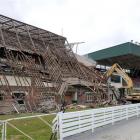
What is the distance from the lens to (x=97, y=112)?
1330cm

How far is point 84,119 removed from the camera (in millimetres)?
11938

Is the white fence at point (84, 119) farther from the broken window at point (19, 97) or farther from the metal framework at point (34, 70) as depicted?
the broken window at point (19, 97)

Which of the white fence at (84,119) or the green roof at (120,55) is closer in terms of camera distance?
the white fence at (84,119)

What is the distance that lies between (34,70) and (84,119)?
62.2ft

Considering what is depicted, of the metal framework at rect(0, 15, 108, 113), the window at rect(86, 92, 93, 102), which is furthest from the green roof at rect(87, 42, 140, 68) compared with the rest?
the window at rect(86, 92, 93, 102)

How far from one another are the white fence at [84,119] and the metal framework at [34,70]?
10.1 metres

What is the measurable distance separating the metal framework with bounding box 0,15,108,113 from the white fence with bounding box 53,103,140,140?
397 inches

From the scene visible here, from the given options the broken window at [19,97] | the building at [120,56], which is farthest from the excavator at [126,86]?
the broken window at [19,97]

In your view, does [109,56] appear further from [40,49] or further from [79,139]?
[79,139]

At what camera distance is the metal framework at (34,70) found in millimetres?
25734

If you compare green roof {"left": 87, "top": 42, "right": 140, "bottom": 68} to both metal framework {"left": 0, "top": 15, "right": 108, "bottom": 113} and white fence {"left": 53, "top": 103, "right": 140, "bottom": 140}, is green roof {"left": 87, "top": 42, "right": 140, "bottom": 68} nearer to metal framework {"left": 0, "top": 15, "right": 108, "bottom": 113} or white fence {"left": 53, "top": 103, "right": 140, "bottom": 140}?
metal framework {"left": 0, "top": 15, "right": 108, "bottom": 113}

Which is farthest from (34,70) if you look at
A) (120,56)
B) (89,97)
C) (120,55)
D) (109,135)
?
(120,56)

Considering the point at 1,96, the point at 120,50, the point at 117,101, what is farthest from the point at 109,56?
the point at 1,96

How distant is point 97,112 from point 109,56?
131 ft
